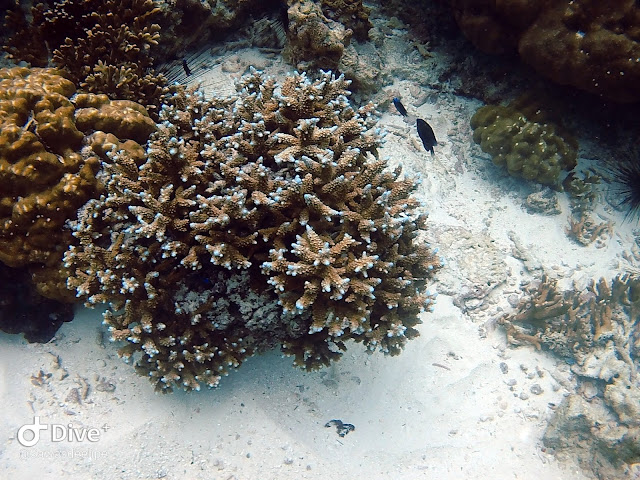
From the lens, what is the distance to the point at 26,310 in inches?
157

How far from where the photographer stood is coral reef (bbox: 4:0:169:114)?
159 inches

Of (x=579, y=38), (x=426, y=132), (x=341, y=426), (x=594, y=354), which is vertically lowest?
(x=594, y=354)

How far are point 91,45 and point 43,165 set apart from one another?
166 centimetres

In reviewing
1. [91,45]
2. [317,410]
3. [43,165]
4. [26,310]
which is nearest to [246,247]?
[43,165]

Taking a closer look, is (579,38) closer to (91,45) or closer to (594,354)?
(594,354)

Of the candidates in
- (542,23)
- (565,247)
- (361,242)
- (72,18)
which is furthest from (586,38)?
(72,18)

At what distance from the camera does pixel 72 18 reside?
166 inches

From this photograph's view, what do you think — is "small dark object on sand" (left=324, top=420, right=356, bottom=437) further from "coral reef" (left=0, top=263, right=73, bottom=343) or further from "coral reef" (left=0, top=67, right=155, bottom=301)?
"coral reef" (left=0, top=263, right=73, bottom=343)

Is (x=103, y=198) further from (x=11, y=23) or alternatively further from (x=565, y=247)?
(x=565, y=247)

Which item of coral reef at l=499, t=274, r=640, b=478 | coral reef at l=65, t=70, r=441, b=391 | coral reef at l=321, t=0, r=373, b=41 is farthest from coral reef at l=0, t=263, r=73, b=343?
coral reef at l=499, t=274, r=640, b=478

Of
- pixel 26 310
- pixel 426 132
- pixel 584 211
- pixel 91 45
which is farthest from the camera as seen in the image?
pixel 584 211

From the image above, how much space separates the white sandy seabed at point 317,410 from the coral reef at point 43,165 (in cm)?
104

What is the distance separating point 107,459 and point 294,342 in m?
2.14

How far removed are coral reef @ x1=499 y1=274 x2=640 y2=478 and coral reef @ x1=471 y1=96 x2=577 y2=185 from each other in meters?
1.70
